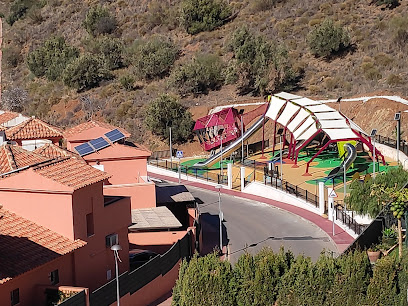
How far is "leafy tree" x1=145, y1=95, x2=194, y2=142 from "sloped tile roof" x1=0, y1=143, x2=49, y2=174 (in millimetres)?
39995

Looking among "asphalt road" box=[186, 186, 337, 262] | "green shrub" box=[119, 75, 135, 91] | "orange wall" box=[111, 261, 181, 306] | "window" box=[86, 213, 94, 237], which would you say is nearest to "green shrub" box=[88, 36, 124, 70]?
"green shrub" box=[119, 75, 135, 91]

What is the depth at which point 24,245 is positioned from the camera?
28781 mm

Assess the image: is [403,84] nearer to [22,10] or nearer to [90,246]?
[90,246]

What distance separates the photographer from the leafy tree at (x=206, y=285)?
26609 millimetres

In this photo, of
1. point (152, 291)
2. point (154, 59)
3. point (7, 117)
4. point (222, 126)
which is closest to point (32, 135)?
point (7, 117)

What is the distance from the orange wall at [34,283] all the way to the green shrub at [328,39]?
62.7 m

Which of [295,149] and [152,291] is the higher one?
[295,149]

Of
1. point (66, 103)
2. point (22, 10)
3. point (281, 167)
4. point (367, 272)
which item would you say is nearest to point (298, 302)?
point (367, 272)

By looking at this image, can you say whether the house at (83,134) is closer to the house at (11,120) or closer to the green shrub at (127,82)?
the house at (11,120)

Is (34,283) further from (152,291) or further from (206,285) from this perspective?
(206,285)

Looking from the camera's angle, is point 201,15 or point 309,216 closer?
point 309,216

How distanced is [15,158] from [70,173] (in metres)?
4.07

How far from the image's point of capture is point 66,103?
9412 centimetres

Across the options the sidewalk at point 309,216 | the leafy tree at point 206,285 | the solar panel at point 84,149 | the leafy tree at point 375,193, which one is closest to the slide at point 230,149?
the sidewalk at point 309,216
